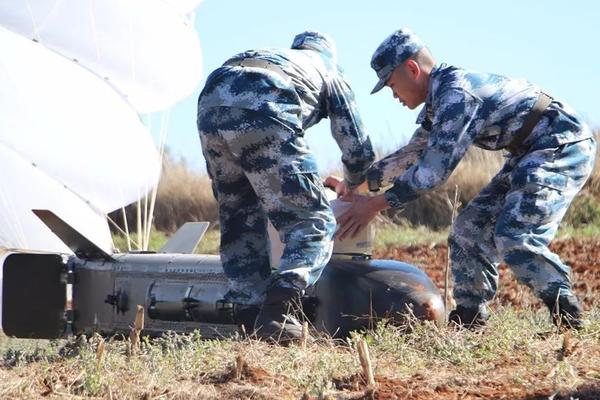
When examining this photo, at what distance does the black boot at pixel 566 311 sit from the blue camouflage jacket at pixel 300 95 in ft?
4.43

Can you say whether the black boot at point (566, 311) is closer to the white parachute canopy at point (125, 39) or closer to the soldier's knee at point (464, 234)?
the soldier's knee at point (464, 234)

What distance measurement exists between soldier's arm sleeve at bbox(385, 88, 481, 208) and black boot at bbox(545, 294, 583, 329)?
0.86 m

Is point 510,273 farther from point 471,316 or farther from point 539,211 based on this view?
point 539,211

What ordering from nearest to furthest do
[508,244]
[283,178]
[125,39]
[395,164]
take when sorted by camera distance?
[508,244], [283,178], [395,164], [125,39]

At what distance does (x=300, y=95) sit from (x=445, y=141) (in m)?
0.85

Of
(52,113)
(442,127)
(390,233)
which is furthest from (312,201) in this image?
(390,233)

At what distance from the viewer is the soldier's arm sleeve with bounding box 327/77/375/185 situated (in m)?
7.13

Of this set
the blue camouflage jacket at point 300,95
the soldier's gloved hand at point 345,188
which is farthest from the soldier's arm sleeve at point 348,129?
the soldier's gloved hand at point 345,188

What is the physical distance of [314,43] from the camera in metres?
7.42

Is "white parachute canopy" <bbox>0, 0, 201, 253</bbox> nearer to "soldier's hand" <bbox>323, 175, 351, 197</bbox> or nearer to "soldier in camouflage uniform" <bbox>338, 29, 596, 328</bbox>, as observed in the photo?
"soldier's hand" <bbox>323, 175, 351, 197</bbox>

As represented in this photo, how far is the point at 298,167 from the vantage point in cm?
679

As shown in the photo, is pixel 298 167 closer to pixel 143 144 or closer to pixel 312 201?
pixel 312 201

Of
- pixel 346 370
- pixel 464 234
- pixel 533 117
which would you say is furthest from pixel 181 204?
pixel 346 370

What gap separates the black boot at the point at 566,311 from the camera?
6.58 metres
